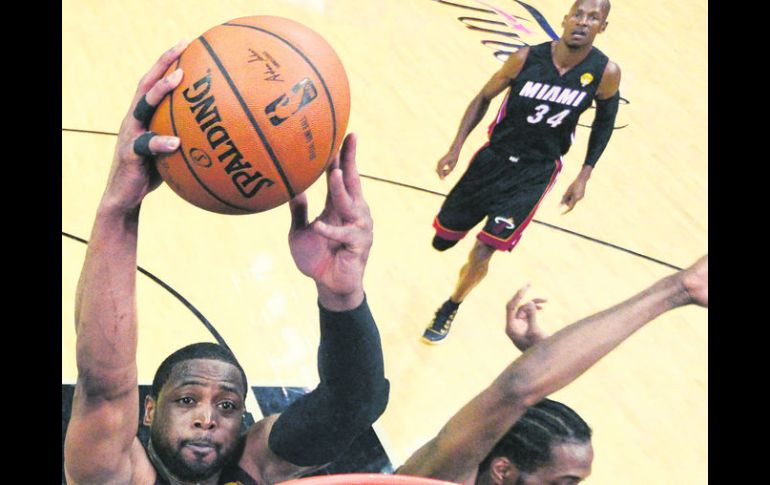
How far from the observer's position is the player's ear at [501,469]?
2.80 m

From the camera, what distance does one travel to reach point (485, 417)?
294 centimetres

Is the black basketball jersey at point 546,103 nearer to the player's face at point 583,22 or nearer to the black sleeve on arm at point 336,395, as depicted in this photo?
the player's face at point 583,22

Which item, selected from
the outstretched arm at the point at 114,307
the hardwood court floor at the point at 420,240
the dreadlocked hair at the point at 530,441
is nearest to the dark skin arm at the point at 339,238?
the outstretched arm at the point at 114,307

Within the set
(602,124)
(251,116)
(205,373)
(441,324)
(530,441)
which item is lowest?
(441,324)

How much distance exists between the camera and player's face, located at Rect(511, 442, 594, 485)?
2.78 meters

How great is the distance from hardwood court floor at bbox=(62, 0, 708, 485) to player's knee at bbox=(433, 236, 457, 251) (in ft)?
0.42

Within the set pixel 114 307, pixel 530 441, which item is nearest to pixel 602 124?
pixel 530 441

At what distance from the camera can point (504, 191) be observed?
3678 mm

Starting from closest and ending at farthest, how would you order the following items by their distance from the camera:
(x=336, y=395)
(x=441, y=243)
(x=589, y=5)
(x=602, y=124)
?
(x=336, y=395)
(x=589, y=5)
(x=602, y=124)
(x=441, y=243)

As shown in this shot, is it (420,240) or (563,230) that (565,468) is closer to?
(420,240)

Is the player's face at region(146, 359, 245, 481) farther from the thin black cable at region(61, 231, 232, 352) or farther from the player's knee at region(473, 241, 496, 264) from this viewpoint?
the player's knee at region(473, 241, 496, 264)

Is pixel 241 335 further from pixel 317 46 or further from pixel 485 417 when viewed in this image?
pixel 317 46

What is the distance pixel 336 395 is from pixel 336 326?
264 millimetres

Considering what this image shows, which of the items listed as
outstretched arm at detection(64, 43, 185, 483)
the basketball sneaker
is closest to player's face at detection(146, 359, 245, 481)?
outstretched arm at detection(64, 43, 185, 483)
